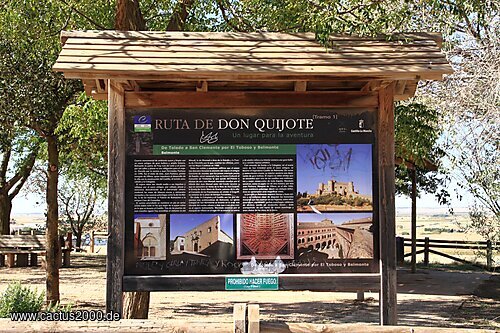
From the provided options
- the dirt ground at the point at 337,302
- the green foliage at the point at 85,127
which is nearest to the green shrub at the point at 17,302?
the green foliage at the point at 85,127

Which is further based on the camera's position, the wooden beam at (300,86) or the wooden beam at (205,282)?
the wooden beam at (300,86)

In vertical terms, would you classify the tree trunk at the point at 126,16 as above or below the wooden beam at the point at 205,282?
above

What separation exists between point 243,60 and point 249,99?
0.47m

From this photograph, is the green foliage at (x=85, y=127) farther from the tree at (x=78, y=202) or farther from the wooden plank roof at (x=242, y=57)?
the tree at (x=78, y=202)

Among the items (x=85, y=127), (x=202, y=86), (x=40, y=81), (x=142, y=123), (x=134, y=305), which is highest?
(x=40, y=81)

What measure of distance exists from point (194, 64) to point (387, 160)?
7.37 feet

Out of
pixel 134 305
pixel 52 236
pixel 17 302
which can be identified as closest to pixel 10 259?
pixel 52 236

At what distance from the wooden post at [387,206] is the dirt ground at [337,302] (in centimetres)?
566

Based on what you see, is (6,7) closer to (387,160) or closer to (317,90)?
(317,90)

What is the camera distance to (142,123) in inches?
272

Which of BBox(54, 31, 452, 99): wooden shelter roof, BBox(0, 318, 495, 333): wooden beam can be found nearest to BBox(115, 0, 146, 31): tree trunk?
BBox(54, 31, 452, 99): wooden shelter roof

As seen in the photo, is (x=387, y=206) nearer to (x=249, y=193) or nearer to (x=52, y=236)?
(x=249, y=193)

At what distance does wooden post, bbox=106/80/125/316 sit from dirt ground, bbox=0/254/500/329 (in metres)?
5.89

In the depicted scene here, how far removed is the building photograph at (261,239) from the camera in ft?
22.4
